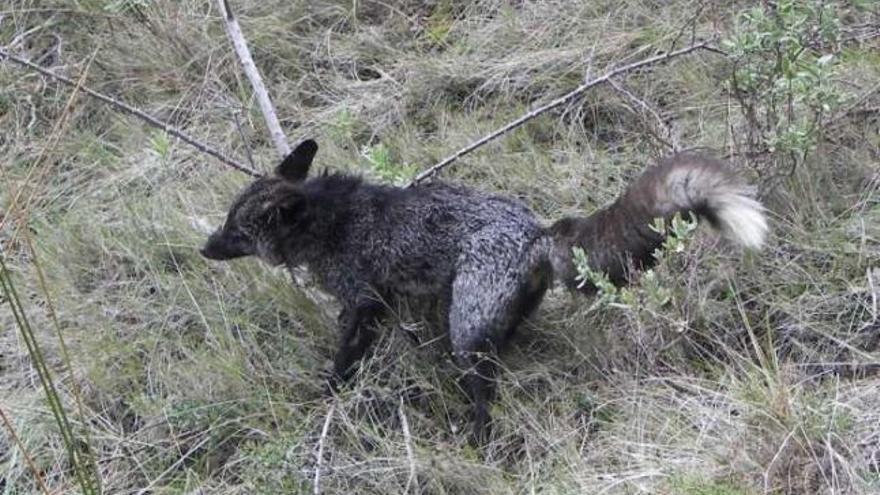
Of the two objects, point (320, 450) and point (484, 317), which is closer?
point (320, 450)

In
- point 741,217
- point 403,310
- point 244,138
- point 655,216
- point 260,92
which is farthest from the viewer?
point 260,92

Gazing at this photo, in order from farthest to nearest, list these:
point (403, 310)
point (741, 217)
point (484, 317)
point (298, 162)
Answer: point (298, 162) → point (403, 310) → point (484, 317) → point (741, 217)

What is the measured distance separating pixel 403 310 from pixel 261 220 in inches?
26.9

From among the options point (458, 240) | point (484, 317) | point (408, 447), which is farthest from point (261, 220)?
point (408, 447)

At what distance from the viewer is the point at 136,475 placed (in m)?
5.00

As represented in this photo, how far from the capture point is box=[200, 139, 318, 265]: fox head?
17.7ft

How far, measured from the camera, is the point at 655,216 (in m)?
4.64

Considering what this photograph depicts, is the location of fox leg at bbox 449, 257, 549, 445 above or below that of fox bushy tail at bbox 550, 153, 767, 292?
below

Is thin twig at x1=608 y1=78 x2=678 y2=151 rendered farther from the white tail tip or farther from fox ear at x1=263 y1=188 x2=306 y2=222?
fox ear at x1=263 y1=188 x2=306 y2=222

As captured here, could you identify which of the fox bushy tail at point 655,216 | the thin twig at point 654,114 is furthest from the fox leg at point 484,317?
the thin twig at point 654,114

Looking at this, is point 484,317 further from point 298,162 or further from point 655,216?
point 298,162

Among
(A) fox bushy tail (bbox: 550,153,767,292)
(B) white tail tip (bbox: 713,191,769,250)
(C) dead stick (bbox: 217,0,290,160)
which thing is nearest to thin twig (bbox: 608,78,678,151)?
(A) fox bushy tail (bbox: 550,153,767,292)

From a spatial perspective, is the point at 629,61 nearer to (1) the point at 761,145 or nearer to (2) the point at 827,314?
(1) the point at 761,145

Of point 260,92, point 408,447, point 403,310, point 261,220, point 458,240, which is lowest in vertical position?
point 408,447
